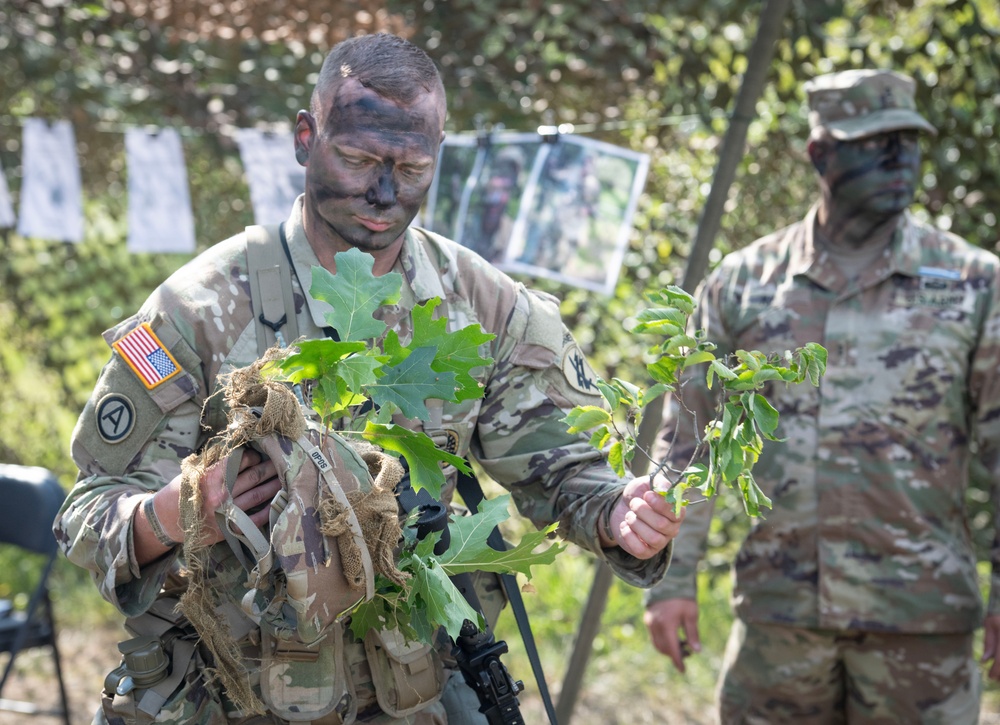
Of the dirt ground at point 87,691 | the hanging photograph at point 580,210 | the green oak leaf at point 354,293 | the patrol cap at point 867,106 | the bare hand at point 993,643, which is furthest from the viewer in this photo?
the dirt ground at point 87,691

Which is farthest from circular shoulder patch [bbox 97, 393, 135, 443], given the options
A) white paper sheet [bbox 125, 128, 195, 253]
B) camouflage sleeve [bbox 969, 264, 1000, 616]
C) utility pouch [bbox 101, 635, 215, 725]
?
white paper sheet [bbox 125, 128, 195, 253]

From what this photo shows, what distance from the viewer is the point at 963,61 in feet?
12.1

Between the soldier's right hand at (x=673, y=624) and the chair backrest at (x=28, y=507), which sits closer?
the soldier's right hand at (x=673, y=624)

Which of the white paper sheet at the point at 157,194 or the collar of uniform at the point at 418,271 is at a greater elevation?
the collar of uniform at the point at 418,271

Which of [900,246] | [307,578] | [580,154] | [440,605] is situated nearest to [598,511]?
[440,605]

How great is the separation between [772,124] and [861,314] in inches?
45.1

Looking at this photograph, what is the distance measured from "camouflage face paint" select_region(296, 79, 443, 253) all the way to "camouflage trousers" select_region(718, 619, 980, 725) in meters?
1.74

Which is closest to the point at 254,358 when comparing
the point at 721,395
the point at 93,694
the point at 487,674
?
the point at 487,674


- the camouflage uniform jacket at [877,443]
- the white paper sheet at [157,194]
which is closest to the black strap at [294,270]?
the camouflage uniform jacket at [877,443]

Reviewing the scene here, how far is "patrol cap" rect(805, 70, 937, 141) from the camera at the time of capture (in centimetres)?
300

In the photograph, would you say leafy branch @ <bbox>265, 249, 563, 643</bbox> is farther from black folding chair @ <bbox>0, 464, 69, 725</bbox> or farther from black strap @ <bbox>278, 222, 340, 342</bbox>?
black folding chair @ <bbox>0, 464, 69, 725</bbox>

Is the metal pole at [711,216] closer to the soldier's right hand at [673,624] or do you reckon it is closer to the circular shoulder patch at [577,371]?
the soldier's right hand at [673,624]

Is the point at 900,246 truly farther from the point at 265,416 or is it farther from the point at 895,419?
the point at 265,416

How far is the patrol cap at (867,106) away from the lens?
118 inches
